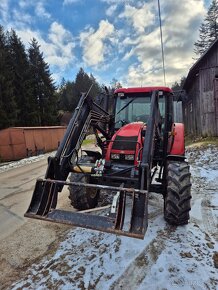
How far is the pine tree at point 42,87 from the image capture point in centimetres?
3356

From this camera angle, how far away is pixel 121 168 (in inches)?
162

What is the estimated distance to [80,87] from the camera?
202 feet

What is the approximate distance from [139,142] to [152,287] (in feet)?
7.34

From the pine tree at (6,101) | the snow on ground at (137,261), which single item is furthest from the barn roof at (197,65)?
the pine tree at (6,101)

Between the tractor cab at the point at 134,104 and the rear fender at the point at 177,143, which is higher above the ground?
the tractor cab at the point at 134,104

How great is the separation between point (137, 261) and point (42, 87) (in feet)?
110

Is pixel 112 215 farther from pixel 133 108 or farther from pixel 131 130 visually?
pixel 133 108

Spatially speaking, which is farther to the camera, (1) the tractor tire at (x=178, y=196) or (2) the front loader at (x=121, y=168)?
(1) the tractor tire at (x=178, y=196)

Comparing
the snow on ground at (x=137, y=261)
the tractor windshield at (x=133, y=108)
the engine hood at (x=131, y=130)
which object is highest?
the tractor windshield at (x=133, y=108)

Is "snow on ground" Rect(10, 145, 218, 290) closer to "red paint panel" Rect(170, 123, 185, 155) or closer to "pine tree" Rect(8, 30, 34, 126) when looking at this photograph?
"red paint panel" Rect(170, 123, 185, 155)

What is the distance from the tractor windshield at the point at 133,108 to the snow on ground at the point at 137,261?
214cm

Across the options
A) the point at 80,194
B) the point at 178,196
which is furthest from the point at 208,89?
the point at 80,194

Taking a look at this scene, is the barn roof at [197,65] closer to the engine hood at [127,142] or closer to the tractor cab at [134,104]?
the tractor cab at [134,104]

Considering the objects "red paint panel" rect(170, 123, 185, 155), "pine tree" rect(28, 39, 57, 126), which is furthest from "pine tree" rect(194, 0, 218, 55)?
"red paint panel" rect(170, 123, 185, 155)
